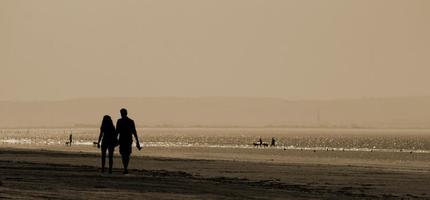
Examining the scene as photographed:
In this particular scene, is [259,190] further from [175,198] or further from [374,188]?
[374,188]

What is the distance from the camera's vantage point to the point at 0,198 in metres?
17.5

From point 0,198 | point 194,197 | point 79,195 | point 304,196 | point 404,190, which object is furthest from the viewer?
point 404,190

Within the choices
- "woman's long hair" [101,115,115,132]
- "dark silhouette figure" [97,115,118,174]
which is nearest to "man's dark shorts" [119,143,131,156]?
"dark silhouette figure" [97,115,118,174]

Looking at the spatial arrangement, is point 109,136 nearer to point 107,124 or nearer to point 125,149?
point 107,124

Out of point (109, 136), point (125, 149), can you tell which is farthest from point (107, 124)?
point (125, 149)

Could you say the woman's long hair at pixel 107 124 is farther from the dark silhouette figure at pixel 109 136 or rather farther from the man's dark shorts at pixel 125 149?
the man's dark shorts at pixel 125 149

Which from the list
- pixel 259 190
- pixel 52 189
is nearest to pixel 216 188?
pixel 259 190

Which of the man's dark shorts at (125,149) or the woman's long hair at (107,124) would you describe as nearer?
the man's dark shorts at (125,149)

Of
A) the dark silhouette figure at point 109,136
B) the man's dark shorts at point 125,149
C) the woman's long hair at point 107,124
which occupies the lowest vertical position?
the man's dark shorts at point 125,149

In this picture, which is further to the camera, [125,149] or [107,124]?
[107,124]

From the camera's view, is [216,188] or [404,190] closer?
[216,188]

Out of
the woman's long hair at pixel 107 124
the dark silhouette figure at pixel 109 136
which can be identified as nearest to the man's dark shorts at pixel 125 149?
the dark silhouette figure at pixel 109 136

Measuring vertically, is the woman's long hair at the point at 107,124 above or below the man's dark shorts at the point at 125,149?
above

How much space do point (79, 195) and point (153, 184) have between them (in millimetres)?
5098
